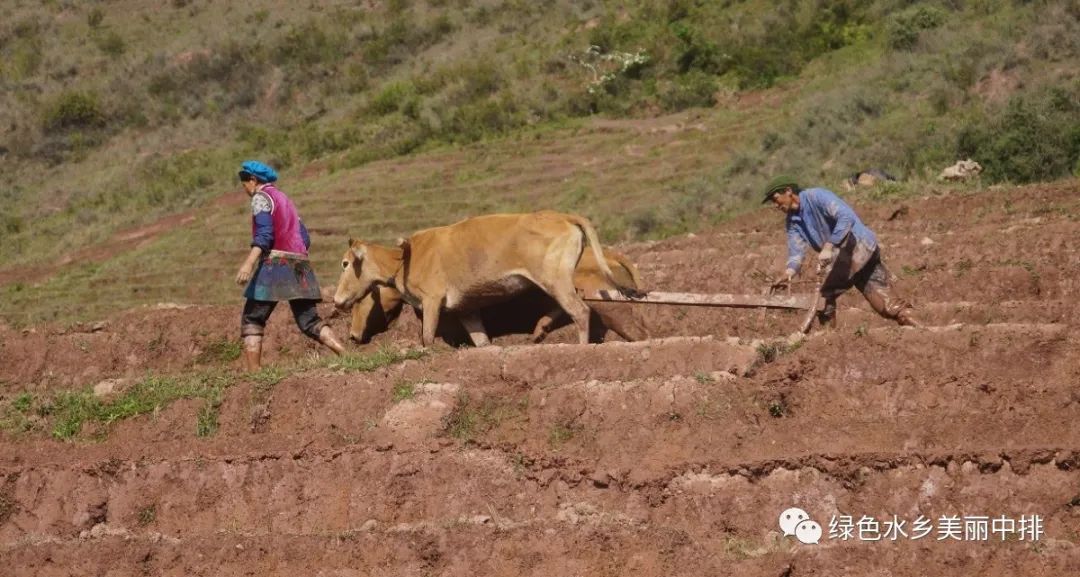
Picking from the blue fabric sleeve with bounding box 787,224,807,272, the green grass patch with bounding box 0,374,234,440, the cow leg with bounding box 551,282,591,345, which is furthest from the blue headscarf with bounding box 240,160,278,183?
the blue fabric sleeve with bounding box 787,224,807,272

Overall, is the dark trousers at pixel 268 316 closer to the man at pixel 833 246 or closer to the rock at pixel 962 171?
the man at pixel 833 246

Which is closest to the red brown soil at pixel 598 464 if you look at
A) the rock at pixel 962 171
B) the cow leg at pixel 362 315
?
the cow leg at pixel 362 315

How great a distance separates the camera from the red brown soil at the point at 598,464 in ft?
28.0

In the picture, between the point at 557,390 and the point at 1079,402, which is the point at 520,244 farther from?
the point at 1079,402

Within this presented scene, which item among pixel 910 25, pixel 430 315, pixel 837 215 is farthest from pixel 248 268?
pixel 910 25

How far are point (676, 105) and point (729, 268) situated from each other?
64.1 feet

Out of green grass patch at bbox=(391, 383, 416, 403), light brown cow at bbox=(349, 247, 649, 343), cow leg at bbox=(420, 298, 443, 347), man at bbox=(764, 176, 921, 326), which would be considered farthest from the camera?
light brown cow at bbox=(349, 247, 649, 343)

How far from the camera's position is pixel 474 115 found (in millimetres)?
36594

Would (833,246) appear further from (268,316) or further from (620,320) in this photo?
(268,316)

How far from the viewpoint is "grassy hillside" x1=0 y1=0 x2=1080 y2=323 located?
25.4 metres

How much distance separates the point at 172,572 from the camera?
929 cm

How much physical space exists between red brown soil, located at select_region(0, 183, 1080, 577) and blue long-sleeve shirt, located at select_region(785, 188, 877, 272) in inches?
41.7

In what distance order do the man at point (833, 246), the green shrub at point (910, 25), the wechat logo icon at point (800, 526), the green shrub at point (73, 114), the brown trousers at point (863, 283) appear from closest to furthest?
the wechat logo icon at point (800, 526), the man at point (833, 246), the brown trousers at point (863, 283), the green shrub at point (910, 25), the green shrub at point (73, 114)

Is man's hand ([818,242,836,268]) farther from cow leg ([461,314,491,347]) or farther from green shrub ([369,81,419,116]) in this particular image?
green shrub ([369,81,419,116])
